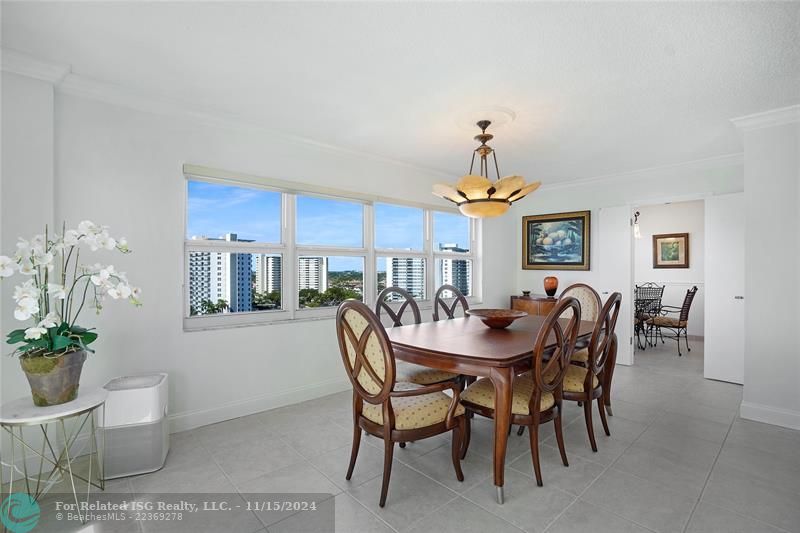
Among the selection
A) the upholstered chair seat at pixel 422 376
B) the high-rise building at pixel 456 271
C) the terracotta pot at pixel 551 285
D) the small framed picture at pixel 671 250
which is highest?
the small framed picture at pixel 671 250

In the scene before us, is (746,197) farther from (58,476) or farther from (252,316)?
(58,476)

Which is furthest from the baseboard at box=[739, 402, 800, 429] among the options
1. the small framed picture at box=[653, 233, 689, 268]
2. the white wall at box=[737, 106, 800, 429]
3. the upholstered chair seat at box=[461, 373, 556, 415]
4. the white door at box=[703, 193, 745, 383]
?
the small framed picture at box=[653, 233, 689, 268]

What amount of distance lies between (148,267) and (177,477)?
143cm

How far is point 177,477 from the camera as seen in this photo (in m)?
2.19

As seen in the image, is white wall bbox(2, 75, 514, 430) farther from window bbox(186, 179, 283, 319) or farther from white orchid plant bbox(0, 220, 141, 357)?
white orchid plant bbox(0, 220, 141, 357)

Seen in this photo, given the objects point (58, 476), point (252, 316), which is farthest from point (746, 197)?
point (58, 476)

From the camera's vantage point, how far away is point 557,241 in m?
5.43

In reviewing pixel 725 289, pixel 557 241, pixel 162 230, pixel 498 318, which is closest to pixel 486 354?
pixel 498 318

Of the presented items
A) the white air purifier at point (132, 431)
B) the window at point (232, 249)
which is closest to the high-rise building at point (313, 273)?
the window at point (232, 249)

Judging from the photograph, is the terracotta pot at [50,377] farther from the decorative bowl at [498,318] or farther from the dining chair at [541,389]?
the decorative bowl at [498,318]

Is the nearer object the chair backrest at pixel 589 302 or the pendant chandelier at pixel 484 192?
the pendant chandelier at pixel 484 192

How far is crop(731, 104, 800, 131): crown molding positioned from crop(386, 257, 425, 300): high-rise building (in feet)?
10.5

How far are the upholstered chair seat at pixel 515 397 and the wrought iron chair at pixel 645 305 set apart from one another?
408 centimetres

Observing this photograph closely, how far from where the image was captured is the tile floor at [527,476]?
5.91ft
